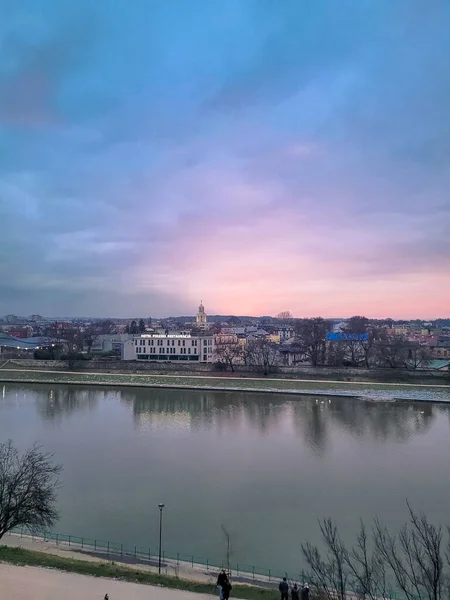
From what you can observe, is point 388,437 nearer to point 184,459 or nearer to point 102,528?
point 184,459

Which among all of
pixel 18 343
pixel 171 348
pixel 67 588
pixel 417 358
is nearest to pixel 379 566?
pixel 67 588

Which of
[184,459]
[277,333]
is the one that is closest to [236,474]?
[184,459]

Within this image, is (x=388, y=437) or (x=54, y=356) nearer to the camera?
(x=388, y=437)

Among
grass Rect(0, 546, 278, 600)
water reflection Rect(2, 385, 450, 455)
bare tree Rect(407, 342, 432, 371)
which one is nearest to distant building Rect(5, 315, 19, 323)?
water reflection Rect(2, 385, 450, 455)

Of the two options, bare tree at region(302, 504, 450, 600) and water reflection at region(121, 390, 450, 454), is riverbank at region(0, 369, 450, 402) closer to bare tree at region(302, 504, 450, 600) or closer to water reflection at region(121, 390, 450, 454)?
water reflection at region(121, 390, 450, 454)

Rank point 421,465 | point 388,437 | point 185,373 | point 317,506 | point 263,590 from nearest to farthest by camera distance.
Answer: point 263,590, point 317,506, point 421,465, point 388,437, point 185,373

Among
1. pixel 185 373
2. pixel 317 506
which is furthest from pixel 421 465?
pixel 185 373

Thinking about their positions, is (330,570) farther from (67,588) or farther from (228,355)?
(228,355)

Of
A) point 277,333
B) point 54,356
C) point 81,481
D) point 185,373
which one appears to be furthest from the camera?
point 277,333
